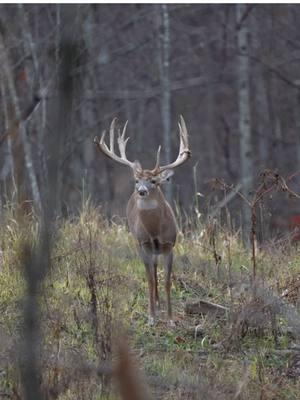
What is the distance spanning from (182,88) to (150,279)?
14066 mm

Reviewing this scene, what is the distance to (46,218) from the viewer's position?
1875mm

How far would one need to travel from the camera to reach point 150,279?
7.78 m

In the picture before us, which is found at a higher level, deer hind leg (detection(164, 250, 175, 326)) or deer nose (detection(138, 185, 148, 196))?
deer nose (detection(138, 185, 148, 196))

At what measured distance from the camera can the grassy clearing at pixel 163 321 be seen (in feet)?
17.8

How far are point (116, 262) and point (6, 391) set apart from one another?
283 cm

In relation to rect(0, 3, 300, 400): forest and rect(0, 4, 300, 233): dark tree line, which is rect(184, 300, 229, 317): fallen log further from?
rect(0, 4, 300, 233): dark tree line

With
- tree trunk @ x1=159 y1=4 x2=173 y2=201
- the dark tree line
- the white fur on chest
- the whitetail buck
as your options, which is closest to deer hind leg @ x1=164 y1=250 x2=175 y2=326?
the whitetail buck

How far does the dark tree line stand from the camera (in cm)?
1838

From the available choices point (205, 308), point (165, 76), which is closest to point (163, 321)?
point (205, 308)

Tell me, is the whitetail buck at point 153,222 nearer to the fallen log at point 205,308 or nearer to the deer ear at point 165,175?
the deer ear at point 165,175

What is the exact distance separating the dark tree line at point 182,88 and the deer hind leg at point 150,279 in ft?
27.8

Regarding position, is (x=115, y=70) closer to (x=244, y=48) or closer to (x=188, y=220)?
(x=244, y=48)

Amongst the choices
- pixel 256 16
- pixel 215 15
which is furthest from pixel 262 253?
pixel 215 15

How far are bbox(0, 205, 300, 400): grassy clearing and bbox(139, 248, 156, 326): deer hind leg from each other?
0.08 meters
